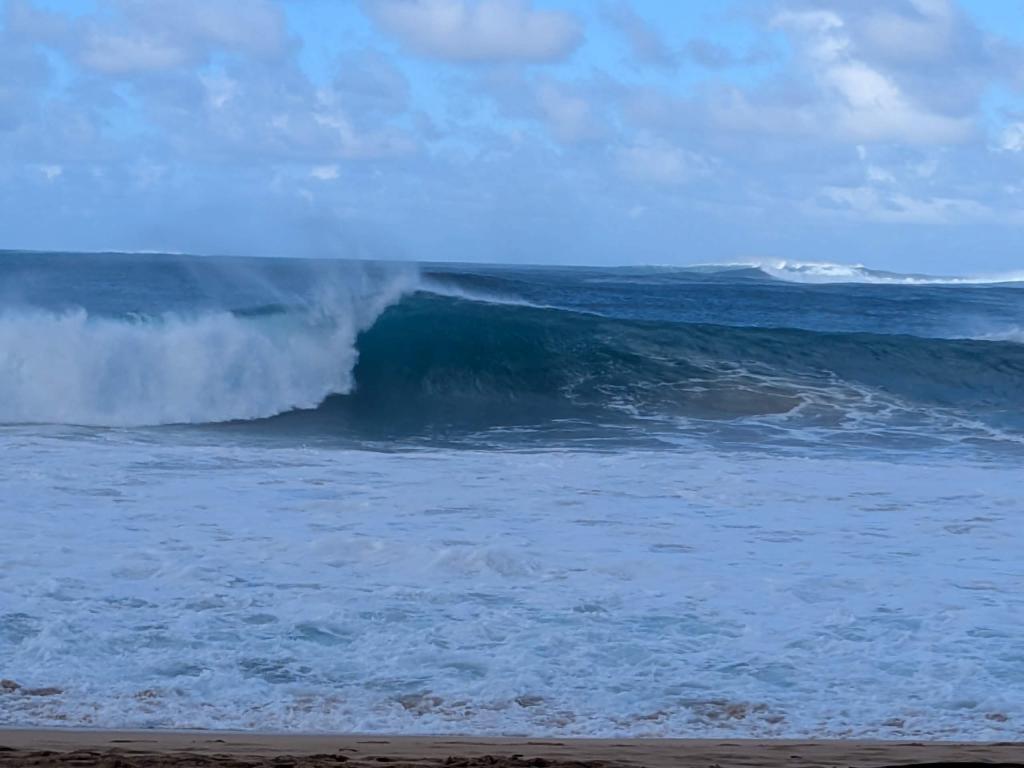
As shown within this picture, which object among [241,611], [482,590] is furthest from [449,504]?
[241,611]

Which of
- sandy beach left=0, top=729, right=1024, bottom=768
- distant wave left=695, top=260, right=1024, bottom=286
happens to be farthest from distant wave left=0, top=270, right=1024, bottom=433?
distant wave left=695, top=260, right=1024, bottom=286

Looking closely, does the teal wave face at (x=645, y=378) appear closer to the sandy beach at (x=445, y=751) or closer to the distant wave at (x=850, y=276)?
the sandy beach at (x=445, y=751)

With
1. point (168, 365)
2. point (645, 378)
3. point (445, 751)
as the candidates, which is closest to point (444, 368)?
point (645, 378)

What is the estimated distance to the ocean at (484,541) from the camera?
15.1ft

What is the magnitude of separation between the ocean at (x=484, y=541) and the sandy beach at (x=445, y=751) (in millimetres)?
224

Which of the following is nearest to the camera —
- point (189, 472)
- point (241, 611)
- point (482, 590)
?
point (241, 611)

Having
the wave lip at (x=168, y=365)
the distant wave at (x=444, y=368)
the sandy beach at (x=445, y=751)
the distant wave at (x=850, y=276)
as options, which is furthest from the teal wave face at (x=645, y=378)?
the distant wave at (x=850, y=276)

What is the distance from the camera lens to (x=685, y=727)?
432 cm

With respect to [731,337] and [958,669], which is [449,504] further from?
[731,337]

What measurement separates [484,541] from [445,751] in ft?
9.92

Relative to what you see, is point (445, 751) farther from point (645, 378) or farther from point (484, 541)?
point (645, 378)

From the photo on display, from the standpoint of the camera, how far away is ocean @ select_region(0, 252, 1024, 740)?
15.1 ft

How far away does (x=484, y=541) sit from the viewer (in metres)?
6.84

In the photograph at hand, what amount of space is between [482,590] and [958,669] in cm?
217
